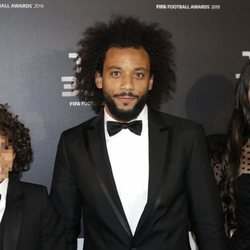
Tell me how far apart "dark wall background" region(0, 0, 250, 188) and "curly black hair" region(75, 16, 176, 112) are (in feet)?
0.52

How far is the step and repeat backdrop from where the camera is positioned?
2742 millimetres

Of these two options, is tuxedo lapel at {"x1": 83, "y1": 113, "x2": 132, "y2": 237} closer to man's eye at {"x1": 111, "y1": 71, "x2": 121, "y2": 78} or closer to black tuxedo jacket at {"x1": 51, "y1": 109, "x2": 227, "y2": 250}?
black tuxedo jacket at {"x1": 51, "y1": 109, "x2": 227, "y2": 250}

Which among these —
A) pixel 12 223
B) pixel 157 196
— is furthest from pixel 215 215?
pixel 12 223

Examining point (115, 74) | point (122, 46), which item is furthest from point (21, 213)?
point (122, 46)

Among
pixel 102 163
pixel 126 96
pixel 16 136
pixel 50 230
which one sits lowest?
pixel 50 230

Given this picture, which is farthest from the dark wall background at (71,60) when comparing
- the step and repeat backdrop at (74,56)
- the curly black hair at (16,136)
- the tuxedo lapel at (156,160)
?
the tuxedo lapel at (156,160)

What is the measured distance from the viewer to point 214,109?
2.90 metres

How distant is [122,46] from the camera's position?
227 cm

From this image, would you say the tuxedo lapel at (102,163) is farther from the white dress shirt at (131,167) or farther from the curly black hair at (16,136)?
the curly black hair at (16,136)

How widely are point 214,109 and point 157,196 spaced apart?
0.96 m

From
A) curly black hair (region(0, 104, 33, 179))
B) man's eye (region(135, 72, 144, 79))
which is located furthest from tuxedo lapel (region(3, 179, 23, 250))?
man's eye (region(135, 72, 144, 79))

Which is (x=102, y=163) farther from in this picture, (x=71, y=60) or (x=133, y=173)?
(x=71, y=60)

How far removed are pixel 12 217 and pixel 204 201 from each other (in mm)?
829

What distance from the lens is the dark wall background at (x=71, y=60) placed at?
2742 millimetres
